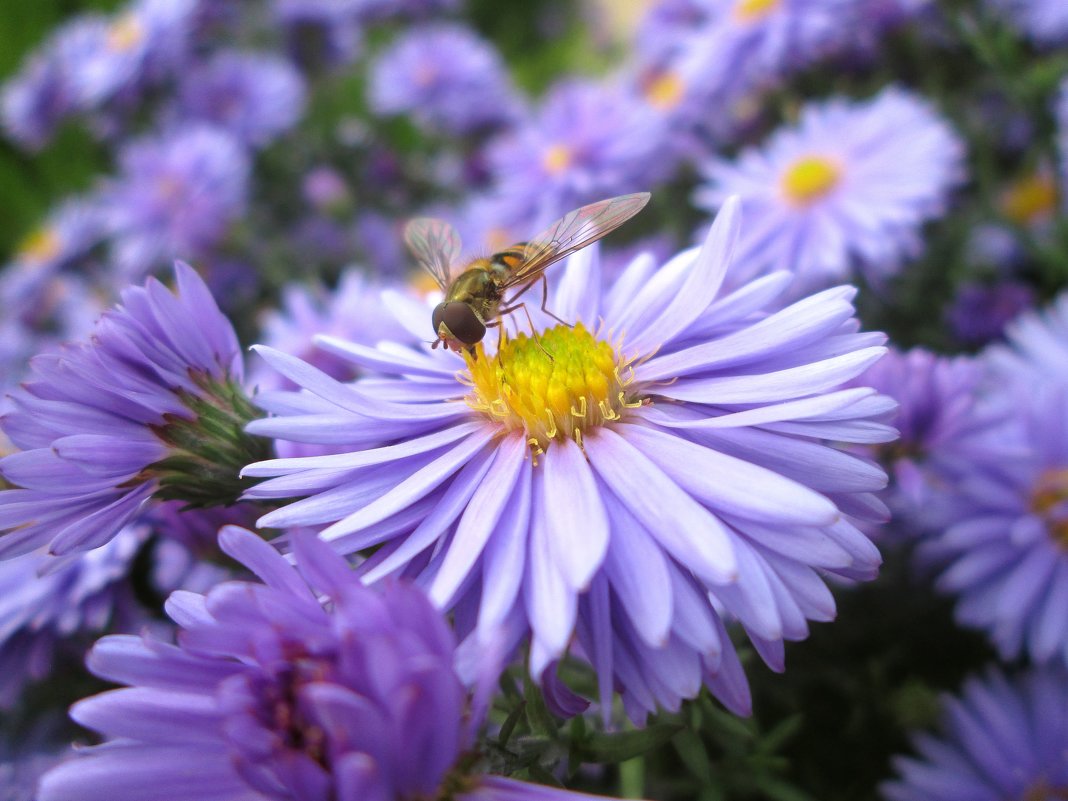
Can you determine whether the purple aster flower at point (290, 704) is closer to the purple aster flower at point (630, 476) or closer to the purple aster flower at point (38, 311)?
the purple aster flower at point (630, 476)

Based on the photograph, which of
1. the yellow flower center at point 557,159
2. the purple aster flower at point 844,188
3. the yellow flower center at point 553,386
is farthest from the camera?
the yellow flower center at point 557,159

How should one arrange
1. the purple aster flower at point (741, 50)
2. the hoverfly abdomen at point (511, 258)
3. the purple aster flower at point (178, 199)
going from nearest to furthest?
the hoverfly abdomen at point (511, 258), the purple aster flower at point (741, 50), the purple aster flower at point (178, 199)

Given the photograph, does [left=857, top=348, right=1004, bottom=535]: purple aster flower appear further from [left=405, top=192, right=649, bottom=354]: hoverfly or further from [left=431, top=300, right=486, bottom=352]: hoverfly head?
[left=431, top=300, right=486, bottom=352]: hoverfly head

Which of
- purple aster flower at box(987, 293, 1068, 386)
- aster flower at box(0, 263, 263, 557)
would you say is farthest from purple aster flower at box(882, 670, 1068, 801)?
aster flower at box(0, 263, 263, 557)

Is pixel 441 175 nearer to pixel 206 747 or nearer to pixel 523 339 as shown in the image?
pixel 523 339

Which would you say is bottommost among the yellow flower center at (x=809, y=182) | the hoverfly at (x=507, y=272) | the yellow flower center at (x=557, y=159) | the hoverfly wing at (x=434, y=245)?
the hoverfly at (x=507, y=272)

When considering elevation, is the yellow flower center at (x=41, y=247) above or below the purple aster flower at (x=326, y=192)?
above

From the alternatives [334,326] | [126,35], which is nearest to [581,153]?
[334,326]

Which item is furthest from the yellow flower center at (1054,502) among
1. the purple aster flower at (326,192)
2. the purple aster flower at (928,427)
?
the purple aster flower at (326,192)

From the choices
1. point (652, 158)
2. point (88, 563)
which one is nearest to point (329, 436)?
point (88, 563)
